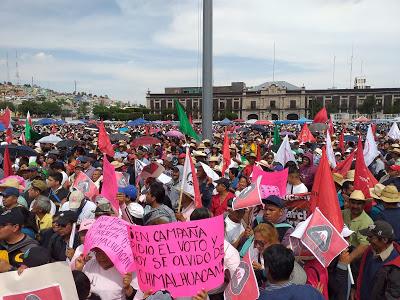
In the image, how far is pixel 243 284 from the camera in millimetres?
2883

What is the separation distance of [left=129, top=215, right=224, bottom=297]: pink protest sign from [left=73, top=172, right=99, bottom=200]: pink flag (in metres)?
3.28

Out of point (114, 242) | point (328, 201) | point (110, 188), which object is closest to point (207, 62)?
point (110, 188)

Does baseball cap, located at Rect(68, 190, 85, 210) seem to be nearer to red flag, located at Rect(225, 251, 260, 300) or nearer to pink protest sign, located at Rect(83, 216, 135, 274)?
pink protest sign, located at Rect(83, 216, 135, 274)

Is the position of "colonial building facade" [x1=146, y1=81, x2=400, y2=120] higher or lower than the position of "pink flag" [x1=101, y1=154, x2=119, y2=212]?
higher

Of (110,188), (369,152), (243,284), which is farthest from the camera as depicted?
(369,152)

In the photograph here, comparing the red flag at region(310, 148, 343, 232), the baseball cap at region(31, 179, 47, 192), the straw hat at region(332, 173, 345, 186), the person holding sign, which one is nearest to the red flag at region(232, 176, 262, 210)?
the red flag at region(310, 148, 343, 232)

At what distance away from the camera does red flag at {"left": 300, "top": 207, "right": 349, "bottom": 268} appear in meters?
3.39

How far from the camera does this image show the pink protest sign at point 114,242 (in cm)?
318

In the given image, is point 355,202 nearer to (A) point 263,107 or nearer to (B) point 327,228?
(B) point 327,228

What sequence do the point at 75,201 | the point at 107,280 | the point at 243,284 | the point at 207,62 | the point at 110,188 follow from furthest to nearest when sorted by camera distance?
the point at 207,62 → the point at 75,201 → the point at 110,188 → the point at 107,280 → the point at 243,284

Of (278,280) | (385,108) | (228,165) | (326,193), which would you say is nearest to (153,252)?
(278,280)

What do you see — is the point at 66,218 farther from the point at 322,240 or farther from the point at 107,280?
the point at 322,240

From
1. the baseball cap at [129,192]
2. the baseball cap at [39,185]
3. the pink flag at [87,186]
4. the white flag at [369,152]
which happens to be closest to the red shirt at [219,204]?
the baseball cap at [129,192]

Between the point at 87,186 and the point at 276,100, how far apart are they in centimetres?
10502
